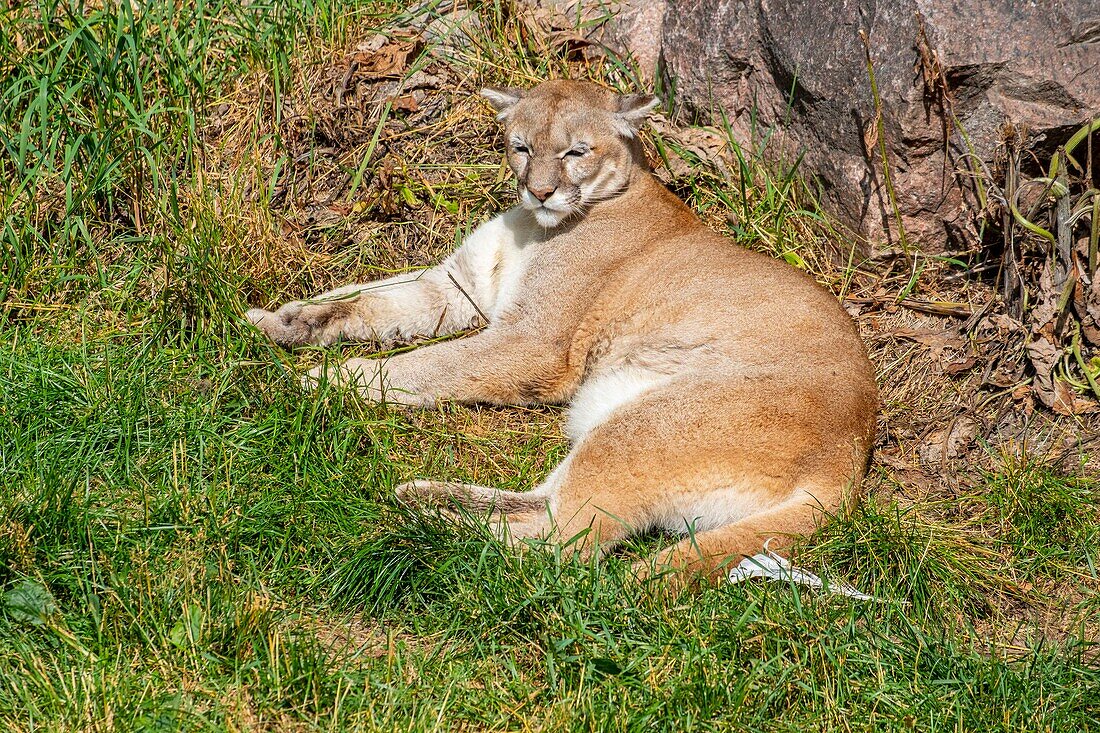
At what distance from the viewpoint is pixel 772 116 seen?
17.6ft

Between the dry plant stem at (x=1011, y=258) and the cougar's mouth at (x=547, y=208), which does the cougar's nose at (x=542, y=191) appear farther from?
the dry plant stem at (x=1011, y=258)

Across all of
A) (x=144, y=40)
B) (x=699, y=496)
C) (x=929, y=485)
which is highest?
(x=144, y=40)

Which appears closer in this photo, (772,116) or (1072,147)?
(1072,147)

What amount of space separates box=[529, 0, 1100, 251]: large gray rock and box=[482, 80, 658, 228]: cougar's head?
77 centimetres

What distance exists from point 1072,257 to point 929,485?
3.96ft

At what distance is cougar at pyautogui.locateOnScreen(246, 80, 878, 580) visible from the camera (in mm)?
3795

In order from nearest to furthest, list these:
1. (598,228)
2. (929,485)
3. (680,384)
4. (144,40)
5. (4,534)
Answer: (4,534)
(680,384)
(929,485)
(598,228)
(144,40)

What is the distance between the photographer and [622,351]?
4492mm

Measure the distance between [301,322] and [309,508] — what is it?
135 cm

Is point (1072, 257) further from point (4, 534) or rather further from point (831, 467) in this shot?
point (4, 534)

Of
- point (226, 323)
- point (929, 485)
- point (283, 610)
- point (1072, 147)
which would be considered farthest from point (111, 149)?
point (1072, 147)

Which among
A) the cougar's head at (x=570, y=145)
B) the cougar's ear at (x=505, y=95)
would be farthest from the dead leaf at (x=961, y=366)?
the cougar's ear at (x=505, y=95)

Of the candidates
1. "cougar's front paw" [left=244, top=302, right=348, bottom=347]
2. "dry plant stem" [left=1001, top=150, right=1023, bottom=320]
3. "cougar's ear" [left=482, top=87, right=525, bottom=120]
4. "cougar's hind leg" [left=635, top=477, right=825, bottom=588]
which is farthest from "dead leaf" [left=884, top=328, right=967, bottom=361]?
"cougar's front paw" [left=244, top=302, right=348, bottom=347]

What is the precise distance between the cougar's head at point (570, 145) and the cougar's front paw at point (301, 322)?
40.6 inches
